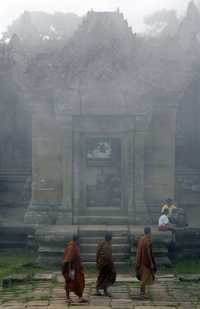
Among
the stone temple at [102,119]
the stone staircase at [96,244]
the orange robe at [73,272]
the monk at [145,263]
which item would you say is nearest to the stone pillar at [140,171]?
the stone temple at [102,119]

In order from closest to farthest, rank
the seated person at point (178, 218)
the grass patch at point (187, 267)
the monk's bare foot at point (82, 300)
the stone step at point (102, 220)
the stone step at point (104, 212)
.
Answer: the monk's bare foot at point (82, 300) → the grass patch at point (187, 267) → the seated person at point (178, 218) → the stone step at point (102, 220) → the stone step at point (104, 212)

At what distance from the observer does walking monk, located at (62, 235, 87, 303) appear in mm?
9703

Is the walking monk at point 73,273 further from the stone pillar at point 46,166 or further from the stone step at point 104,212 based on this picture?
the stone pillar at point 46,166

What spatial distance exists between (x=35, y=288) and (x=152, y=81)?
23.0 ft

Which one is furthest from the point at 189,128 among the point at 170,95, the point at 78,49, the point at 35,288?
the point at 35,288

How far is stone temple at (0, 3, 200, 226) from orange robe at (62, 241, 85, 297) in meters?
5.42

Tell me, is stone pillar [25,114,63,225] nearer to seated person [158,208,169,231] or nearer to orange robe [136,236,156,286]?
seated person [158,208,169,231]

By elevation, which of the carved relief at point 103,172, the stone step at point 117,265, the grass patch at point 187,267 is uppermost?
the carved relief at point 103,172

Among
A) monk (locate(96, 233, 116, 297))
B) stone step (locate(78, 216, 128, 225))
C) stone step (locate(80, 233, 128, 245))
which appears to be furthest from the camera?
stone step (locate(78, 216, 128, 225))

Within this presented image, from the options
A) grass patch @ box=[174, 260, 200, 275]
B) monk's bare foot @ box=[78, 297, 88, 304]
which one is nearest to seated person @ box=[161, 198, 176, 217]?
grass patch @ box=[174, 260, 200, 275]

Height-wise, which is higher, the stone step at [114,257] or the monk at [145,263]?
the monk at [145,263]

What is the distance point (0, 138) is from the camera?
21.3 meters

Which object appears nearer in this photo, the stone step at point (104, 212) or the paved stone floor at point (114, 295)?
the paved stone floor at point (114, 295)

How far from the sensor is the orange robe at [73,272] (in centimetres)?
970
